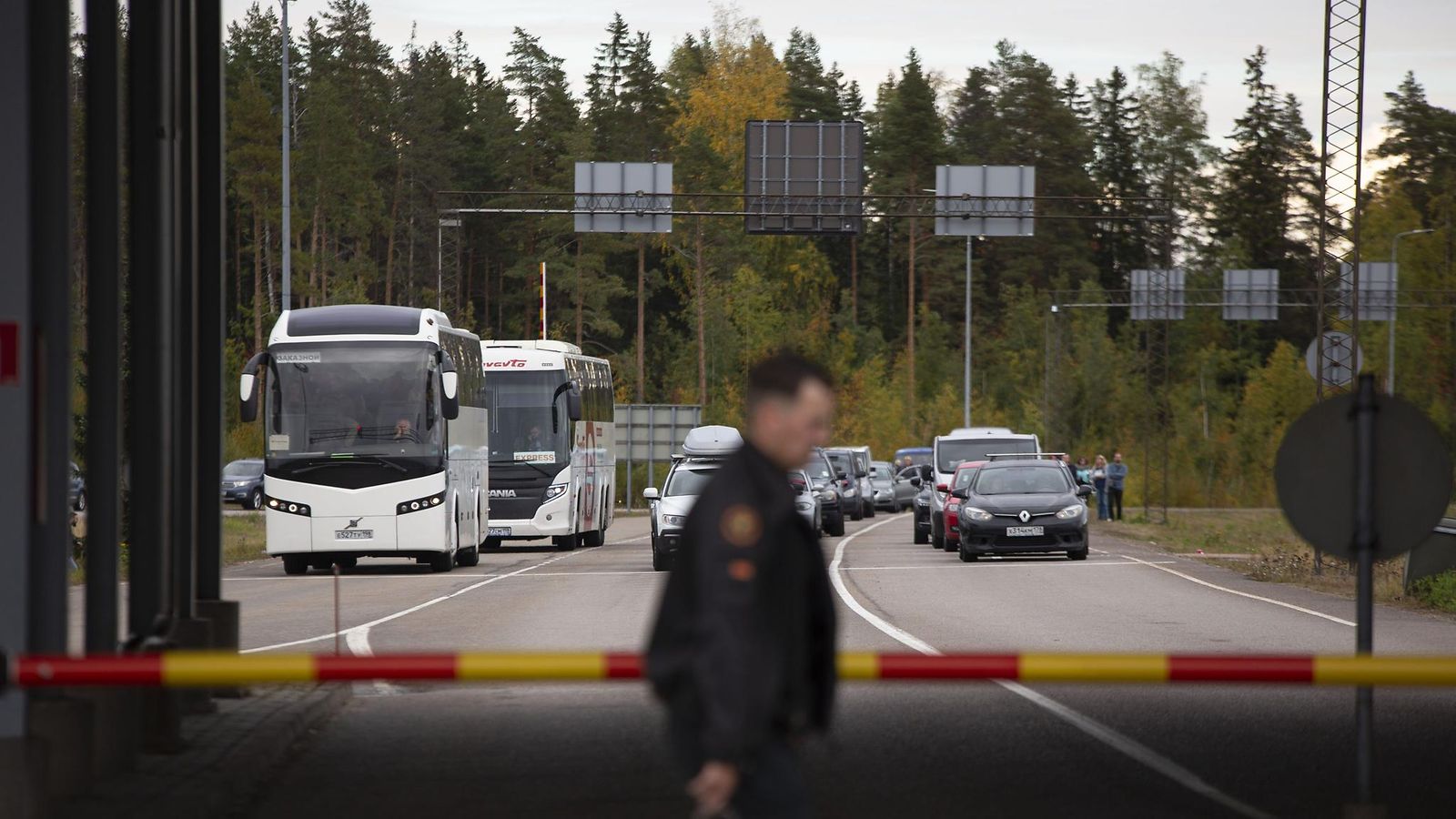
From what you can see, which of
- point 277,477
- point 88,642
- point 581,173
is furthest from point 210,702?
point 581,173

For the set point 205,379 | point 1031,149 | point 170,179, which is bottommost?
point 205,379

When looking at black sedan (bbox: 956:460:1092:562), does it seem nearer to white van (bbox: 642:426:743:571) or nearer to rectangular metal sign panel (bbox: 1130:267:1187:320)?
white van (bbox: 642:426:743:571)

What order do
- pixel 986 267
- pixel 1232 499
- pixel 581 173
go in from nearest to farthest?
pixel 581 173 → pixel 1232 499 → pixel 986 267

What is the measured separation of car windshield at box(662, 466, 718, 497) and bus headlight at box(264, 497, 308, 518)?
17.9 feet

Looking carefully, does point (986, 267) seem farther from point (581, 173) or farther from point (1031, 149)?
point (581, 173)

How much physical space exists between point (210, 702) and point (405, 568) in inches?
874

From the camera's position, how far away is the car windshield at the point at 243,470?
71.2 metres

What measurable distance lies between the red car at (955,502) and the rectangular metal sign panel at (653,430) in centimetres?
2152

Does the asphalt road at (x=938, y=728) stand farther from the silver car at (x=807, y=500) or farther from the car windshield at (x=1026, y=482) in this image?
the car windshield at (x=1026, y=482)

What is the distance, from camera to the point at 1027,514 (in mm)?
33688

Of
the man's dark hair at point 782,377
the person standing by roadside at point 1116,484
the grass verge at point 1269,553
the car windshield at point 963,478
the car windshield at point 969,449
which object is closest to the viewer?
the man's dark hair at point 782,377

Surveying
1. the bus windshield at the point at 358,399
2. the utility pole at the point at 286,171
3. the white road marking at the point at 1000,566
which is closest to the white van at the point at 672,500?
the white road marking at the point at 1000,566

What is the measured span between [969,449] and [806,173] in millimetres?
6663

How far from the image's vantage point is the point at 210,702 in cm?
1208
